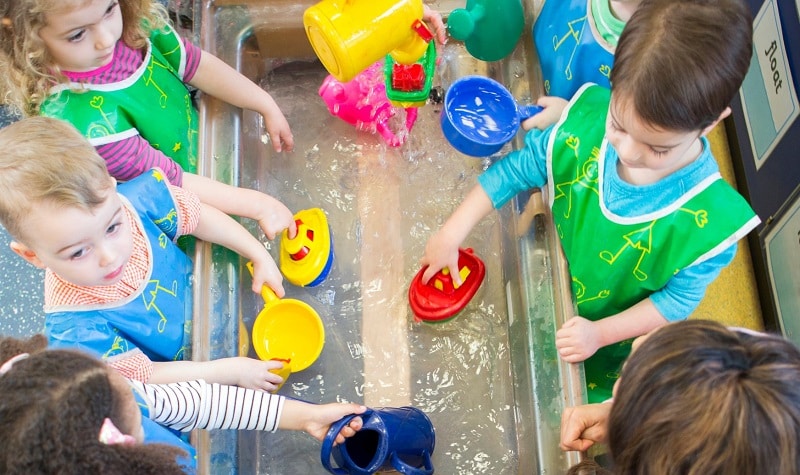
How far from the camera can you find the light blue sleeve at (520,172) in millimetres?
1162

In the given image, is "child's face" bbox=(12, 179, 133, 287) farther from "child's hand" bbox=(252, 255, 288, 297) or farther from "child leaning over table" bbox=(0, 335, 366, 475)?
"child's hand" bbox=(252, 255, 288, 297)

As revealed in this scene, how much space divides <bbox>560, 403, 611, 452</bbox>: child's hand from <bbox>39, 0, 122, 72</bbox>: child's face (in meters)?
1.00

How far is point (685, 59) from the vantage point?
79 centimetres

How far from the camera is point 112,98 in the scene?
1.23 meters

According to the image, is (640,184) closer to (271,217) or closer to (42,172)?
(271,217)

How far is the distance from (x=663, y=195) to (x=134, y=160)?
94 cm

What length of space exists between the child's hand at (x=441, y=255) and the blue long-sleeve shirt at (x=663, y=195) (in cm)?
19

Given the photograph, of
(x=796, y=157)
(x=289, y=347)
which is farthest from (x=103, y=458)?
(x=796, y=157)

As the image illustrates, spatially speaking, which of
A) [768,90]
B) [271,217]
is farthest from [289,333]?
[768,90]

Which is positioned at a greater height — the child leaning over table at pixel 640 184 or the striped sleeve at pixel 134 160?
the striped sleeve at pixel 134 160

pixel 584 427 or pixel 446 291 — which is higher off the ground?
pixel 446 291

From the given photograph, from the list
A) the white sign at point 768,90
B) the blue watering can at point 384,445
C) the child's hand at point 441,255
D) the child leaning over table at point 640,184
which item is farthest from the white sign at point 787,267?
the blue watering can at point 384,445

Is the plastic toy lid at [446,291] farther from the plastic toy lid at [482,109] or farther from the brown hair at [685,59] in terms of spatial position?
the brown hair at [685,59]

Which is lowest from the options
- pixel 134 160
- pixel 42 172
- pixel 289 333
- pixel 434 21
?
pixel 289 333
